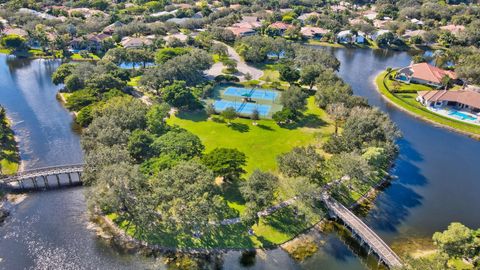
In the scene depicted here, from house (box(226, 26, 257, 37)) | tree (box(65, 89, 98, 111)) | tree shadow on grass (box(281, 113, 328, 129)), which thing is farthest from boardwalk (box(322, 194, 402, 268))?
house (box(226, 26, 257, 37))

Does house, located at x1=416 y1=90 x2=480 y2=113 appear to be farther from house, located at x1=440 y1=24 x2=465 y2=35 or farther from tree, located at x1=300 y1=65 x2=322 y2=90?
house, located at x1=440 y1=24 x2=465 y2=35

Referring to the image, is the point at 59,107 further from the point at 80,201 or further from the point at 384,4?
the point at 384,4

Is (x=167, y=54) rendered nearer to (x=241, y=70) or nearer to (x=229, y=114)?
(x=241, y=70)

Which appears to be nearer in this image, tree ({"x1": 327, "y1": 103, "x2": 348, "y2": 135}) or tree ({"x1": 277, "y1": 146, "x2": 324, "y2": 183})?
tree ({"x1": 277, "y1": 146, "x2": 324, "y2": 183})

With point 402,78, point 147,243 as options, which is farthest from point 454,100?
point 147,243

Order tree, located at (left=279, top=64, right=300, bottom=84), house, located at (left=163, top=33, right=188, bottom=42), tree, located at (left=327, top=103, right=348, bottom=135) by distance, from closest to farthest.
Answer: tree, located at (left=327, top=103, right=348, bottom=135), tree, located at (left=279, top=64, right=300, bottom=84), house, located at (left=163, top=33, right=188, bottom=42)

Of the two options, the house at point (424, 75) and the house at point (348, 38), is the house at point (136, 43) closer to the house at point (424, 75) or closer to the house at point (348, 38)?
the house at point (348, 38)
